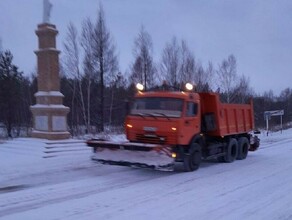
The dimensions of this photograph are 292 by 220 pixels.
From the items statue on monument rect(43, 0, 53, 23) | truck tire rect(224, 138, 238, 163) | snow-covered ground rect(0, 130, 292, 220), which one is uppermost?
statue on monument rect(43, 0, 53, 23)

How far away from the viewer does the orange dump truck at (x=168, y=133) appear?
11.8m

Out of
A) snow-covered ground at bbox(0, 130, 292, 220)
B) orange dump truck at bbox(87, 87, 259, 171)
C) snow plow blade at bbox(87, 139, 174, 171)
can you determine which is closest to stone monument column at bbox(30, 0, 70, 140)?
snow-covered ground at bbox(0, 130, 292, 220)

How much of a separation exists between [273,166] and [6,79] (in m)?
25.0

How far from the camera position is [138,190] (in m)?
9.85

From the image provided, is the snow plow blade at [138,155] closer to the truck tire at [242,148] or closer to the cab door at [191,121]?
the cab door at [191,121]

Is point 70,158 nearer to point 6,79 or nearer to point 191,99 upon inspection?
point 191,99

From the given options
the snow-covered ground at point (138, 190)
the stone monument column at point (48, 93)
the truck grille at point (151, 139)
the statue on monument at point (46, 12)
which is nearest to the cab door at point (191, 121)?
the truck grille at point (151, 139)

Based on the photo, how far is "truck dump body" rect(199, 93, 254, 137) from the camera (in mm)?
14570

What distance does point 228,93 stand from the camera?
46.1 metres

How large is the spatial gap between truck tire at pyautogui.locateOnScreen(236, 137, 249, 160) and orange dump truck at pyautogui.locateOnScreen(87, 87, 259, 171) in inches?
76.5

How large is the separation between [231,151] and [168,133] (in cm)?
458

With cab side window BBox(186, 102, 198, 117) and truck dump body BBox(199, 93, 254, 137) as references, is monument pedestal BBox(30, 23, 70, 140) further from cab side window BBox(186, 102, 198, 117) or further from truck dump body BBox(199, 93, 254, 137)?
cab side window BBox(186, 102, 198, 117)

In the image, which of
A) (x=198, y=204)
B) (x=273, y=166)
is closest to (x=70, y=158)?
(x=273, y=166)

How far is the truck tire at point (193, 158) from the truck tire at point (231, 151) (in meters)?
2.48
